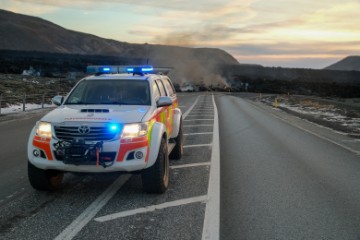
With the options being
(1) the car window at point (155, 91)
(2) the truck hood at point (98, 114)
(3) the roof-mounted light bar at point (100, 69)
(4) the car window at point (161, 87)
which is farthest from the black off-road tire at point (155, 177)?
(3) the roof-mounted light bar at point (100, 69)

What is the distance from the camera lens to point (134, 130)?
6605 mm

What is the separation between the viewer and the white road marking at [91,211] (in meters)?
5.19

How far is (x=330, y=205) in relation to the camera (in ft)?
22.0

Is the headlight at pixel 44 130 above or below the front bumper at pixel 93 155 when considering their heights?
above

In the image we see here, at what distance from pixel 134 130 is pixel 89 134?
2.15 ft

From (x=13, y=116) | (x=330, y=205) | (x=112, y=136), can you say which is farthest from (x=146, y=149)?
(x=13, y=116)

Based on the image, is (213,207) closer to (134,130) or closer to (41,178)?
(134,130)

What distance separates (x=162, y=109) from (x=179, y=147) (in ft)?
6.67

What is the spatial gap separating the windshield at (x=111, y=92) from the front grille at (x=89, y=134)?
1389mm

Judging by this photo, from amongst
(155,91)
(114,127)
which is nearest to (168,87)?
(155,91)

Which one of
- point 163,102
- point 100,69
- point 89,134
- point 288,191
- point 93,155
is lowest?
point 288,191

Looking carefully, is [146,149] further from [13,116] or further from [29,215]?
[13,116]

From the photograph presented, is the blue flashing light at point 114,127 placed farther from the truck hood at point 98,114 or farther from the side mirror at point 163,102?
the side mirror at point 163,102

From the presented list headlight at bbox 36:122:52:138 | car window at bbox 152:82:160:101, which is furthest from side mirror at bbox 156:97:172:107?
headlight at bbox 36:122:52:138
